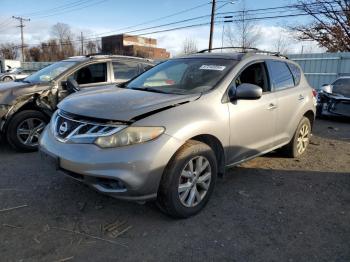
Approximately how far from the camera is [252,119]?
13.5 feet

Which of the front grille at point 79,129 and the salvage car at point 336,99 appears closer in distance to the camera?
the front grille at point 79,129

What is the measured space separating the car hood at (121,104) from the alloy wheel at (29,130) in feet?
7.66

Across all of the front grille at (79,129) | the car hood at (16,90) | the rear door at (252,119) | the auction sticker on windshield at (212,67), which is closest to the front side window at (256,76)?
the rear door at (252,119)

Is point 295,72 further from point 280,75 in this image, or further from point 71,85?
point 71,85

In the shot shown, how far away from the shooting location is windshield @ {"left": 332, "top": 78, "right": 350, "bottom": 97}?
31.4 ft

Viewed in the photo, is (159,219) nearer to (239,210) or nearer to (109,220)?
(109,220)

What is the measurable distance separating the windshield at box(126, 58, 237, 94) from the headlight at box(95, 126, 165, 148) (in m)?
0.95

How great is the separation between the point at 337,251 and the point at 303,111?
2.78 m

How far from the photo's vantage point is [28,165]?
198 inches

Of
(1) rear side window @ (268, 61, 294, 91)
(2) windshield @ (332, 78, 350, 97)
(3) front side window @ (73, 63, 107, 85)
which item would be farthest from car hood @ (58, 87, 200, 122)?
(2) windshield @ (332, 78, 350, 97)

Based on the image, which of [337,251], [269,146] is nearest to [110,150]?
[337,251]

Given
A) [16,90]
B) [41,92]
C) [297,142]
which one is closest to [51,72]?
[41,92]

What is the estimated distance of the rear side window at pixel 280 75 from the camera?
4.72m

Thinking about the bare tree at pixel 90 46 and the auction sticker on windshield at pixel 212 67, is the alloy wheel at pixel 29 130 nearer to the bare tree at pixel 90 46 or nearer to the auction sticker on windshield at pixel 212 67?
the auction sticker on windshield at pixel 212 67
